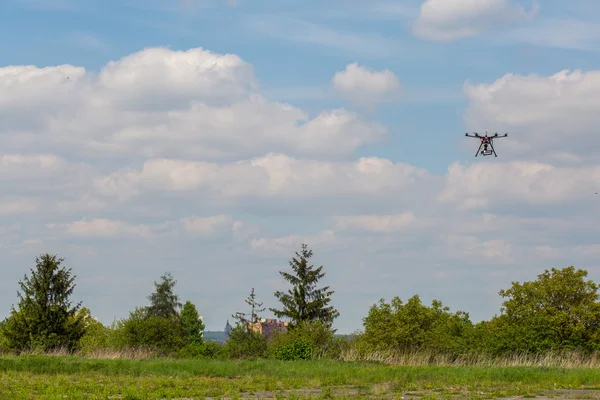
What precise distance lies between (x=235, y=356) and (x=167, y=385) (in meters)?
29.5

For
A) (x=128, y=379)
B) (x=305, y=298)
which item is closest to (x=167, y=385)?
(x=128, y=379)

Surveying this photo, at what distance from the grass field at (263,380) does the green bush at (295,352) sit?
7.16 metres

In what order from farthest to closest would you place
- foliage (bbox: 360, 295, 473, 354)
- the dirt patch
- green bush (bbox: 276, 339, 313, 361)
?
foliage (bbox: 360, 295, 473, 354), green bush (bbox: 276, 339, 313, 361), the dirt patch

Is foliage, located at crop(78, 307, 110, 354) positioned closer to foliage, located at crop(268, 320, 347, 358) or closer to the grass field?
foliage, located at crop(268, 320, 347, 358)

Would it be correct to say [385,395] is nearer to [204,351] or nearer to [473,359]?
[473,359]

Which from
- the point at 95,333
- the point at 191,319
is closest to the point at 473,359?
the point at 95,333

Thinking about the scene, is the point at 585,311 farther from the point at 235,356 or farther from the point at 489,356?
the point at 235,356

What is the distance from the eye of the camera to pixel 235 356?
197ft

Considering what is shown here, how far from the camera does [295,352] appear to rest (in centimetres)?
5006

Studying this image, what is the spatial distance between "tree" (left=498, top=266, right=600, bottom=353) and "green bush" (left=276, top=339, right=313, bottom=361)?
13.5m

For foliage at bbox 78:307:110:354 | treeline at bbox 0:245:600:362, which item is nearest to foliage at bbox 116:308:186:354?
treeline at bbox 0:245:600:362

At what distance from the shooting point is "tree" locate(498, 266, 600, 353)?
56156 millimetres

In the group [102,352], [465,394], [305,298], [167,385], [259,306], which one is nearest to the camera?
[465,394]

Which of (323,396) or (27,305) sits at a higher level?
(27,305)
